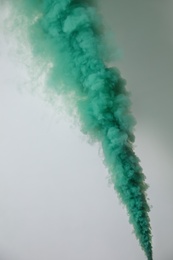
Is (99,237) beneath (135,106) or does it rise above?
beneath

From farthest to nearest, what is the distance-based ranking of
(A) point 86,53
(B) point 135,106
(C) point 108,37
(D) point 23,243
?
(D) point 23,243 → (B) point 135,106 → (C) point 108,37 → (A) point 86,53

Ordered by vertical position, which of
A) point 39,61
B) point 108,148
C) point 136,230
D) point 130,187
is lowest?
point 136,230

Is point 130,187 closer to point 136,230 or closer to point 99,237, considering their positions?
point 136,230

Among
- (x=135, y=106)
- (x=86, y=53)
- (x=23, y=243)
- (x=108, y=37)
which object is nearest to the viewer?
(x=86, y=53)

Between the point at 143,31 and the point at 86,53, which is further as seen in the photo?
the point at 143,31

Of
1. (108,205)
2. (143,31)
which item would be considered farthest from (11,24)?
(108,205)

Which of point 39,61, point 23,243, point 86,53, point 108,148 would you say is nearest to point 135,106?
point 108,148
